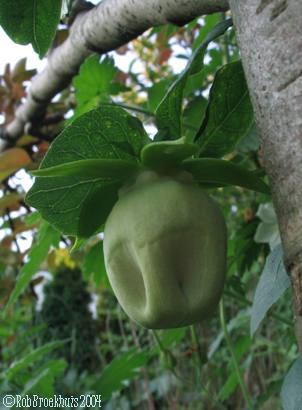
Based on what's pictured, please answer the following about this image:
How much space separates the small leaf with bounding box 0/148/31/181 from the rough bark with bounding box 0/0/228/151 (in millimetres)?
146

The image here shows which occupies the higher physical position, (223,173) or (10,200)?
(223,173)

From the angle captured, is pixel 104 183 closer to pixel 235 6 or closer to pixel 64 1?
pixel 235 6

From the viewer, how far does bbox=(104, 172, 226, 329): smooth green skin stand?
0.30m

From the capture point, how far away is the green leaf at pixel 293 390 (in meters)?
0.37

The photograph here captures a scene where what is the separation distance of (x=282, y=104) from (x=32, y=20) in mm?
290

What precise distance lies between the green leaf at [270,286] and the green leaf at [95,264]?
37 cm

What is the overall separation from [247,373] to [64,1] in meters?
1.77

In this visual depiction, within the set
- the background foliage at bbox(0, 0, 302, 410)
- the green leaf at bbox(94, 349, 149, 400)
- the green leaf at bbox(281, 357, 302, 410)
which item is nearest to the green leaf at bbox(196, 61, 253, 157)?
the background foliage at bbox(0, 0, 302, 410)

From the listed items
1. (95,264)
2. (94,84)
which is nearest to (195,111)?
(94,84)

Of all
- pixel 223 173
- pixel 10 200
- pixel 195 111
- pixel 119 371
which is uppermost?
pixel 223 173

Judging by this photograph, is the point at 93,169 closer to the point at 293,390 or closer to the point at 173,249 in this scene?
the point at 173,249

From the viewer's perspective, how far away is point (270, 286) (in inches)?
15.1

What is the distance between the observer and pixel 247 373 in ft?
6.81

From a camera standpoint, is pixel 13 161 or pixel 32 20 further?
pixel 13 161
